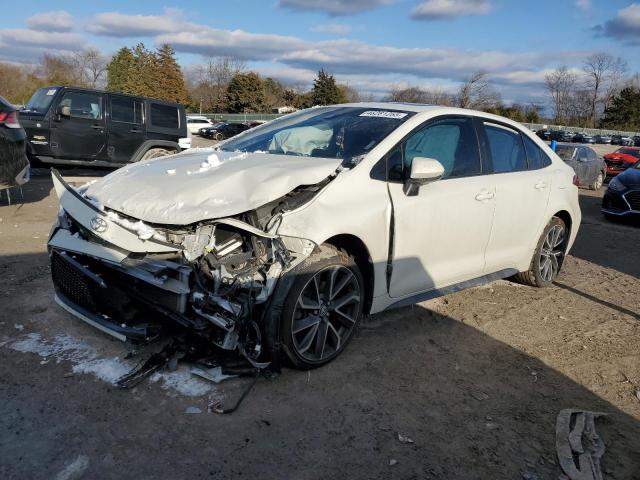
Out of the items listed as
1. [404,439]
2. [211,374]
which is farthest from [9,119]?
[404,439]

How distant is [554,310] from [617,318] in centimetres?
55

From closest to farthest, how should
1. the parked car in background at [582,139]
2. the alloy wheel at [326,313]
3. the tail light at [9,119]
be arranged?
the alloy wheel at [326,313], the tail light at [9,119], the parked car in background at [582,139]

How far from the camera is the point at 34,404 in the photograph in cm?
298

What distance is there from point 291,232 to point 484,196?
197cm

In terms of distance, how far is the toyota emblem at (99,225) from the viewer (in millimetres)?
3188

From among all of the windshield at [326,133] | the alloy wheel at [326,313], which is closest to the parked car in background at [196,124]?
the windshield at [326,133]

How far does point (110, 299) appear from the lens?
3342 mm

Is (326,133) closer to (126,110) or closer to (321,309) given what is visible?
(321,309)

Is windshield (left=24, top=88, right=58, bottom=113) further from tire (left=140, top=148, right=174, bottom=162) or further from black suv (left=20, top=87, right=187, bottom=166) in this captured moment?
tire (left=140, top=148, right=174, bottom=162)

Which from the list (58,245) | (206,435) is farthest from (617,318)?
(58,245)

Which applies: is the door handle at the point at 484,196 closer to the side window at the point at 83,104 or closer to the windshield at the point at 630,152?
the side window at the point at 83,104

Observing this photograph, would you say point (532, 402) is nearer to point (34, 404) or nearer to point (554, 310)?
point (554, 310)

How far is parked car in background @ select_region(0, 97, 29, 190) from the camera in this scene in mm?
7176

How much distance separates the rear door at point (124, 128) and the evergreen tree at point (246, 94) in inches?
2130
